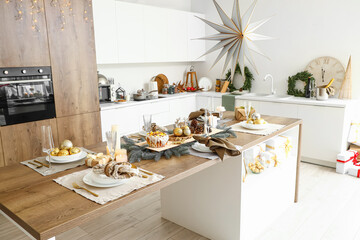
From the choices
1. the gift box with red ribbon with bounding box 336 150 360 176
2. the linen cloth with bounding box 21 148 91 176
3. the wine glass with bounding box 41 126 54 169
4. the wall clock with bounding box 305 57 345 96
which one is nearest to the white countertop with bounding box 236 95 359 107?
the wall clock with bounding box 305 57 345 96

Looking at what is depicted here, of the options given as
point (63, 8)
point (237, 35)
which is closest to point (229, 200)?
point (237, 35)

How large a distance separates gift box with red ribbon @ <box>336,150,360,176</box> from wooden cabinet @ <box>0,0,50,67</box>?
3581 millimetres

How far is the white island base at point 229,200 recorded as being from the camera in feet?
7.32

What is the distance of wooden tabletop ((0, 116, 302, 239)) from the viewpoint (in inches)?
43.8

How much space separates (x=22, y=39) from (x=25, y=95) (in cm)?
56

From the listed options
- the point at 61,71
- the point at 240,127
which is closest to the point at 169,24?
the point at 61,71

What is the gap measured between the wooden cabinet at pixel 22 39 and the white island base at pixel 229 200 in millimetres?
1886

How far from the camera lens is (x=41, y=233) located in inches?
40.8

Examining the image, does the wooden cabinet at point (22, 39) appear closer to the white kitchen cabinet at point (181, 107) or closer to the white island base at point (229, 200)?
the white island base at point (229, 200)

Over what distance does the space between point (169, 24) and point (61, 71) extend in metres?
2.11

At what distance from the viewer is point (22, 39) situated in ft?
9.57

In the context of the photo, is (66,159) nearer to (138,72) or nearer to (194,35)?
(138,72)

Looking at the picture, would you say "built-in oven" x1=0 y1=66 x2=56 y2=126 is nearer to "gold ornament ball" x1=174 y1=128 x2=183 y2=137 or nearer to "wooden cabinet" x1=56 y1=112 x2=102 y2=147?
"wooden cabinet" x1=56 y1=112 x2=102 y2=147

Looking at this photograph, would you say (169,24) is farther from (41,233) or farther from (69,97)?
(41,233)
